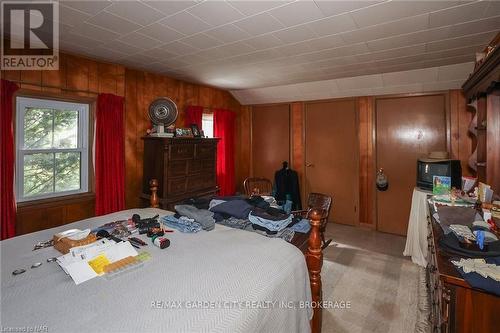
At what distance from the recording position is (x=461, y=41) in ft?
8.12

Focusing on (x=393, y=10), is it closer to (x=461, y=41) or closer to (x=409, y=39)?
(x=409, y=39)

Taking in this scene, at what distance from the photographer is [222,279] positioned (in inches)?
45.1

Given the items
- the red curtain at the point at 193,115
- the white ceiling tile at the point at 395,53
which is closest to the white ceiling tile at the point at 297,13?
the white ceiling tile at the point at 395,53

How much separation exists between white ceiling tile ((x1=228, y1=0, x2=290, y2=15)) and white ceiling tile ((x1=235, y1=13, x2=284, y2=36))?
0.09m

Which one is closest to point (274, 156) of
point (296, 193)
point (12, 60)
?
point (296, 193)

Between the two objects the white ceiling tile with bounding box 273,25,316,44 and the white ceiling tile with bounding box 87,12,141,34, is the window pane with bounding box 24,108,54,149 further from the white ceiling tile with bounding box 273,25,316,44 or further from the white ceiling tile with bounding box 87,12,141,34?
the white ceiling tile with bounding box 273,25,316,44

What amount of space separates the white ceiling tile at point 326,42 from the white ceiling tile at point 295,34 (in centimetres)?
12

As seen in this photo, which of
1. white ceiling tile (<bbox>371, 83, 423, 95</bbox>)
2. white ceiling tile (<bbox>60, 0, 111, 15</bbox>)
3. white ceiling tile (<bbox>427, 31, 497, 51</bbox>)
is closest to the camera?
white ceiling tile (<bbox>60, 0, 111, 15</bbox>)

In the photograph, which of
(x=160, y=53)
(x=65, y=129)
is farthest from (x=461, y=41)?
(x=65, y=129)

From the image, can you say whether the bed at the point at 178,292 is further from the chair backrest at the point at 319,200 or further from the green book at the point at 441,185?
the green book at the point at 441,185

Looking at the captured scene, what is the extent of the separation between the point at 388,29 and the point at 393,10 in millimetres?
334

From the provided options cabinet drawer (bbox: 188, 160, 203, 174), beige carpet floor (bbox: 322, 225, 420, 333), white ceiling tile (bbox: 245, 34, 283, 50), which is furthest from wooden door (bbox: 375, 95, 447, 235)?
cabinet drawer (bbox: 188, 160, 203, 174)

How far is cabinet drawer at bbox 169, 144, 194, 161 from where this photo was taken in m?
3.37

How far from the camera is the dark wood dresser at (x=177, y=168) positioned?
3.31 metres
